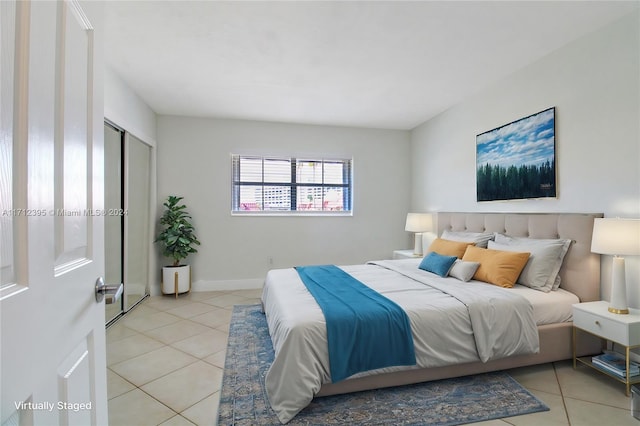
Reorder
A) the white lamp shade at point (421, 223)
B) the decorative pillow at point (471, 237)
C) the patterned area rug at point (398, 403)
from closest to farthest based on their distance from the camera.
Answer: the patterned area rug at point (398, 403) < the decorative pillow at point (471, 237) < the white lamp shade at point (421, 223)

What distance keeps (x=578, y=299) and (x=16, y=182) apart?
3338mm

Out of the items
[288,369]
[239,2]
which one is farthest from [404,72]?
[288,369]

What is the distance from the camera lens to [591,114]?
2.47 metres

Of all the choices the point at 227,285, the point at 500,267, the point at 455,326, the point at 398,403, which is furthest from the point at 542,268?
the point at 227,285

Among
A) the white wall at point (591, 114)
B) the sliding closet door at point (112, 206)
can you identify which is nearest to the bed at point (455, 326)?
the white wall at point (591, 114)

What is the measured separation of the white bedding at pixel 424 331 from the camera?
5.85 ft

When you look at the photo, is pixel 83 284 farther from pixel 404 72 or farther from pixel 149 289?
pixel 149 289

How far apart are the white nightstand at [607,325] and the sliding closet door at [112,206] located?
13.6 feet

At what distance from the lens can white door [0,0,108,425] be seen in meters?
0.50

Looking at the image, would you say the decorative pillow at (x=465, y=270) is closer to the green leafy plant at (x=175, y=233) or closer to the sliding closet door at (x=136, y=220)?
the green leafy plant at (x=175, y=233)

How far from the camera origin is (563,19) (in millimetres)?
2297

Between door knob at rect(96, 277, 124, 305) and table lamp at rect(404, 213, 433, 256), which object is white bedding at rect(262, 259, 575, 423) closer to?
door knob at rect(96, 277, 124, 305)

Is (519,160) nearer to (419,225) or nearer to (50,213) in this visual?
(419,225)

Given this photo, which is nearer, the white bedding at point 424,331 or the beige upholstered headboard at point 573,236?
the white bedding at point 424,331
